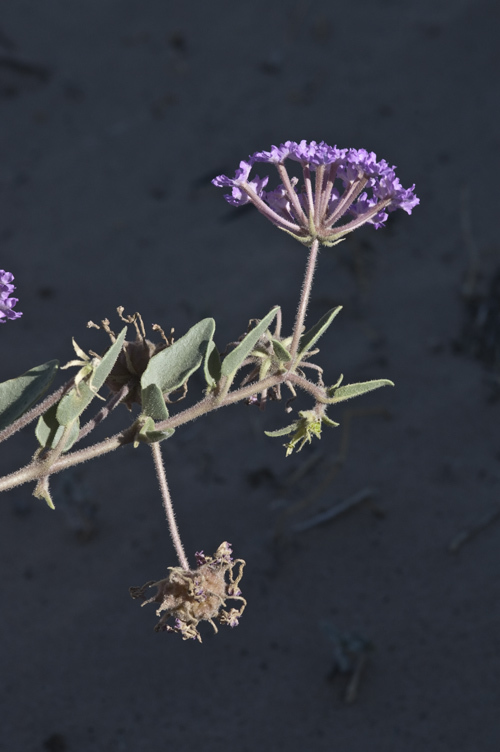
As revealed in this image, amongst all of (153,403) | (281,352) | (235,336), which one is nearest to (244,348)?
(281,352)

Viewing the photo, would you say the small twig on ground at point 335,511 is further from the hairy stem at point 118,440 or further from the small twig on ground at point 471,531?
the hairy stem at point 118,440

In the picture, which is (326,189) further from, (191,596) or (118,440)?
(191,596)

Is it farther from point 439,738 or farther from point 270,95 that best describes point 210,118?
point 439,738

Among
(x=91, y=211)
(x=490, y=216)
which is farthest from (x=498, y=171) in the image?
(x=91, y=211)

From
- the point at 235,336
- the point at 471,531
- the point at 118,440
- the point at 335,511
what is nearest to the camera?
the point at 118,440

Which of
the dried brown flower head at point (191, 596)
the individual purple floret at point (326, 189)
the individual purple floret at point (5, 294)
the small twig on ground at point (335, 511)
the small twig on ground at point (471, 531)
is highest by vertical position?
the individual purple floret at point (326, 189)

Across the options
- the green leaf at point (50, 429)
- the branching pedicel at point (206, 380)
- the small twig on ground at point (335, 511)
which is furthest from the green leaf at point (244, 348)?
the small twig on ground at point (335, 511)

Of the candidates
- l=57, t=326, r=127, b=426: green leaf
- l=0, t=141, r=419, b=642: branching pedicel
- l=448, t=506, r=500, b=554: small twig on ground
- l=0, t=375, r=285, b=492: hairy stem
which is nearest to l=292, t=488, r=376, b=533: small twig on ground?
l=448, t=506, r=500, b=554: small twig on ground

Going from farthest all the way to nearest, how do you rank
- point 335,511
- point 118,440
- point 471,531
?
point 335,511
point 471,531
point 118,440
